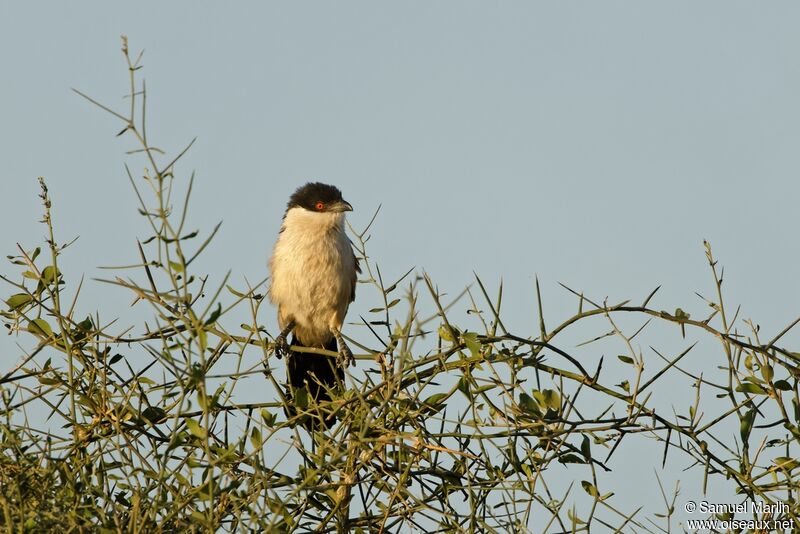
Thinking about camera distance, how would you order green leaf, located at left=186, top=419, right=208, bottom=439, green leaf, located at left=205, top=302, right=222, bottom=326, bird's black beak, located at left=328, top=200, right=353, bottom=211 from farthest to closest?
bird's black beak, located at left=328, top=200, right=353, bottom=211 → green leaf, located at left=186, top=419, right=208, bottom=439 → green leaf, located at left=205, top=302, right=222, bottom=326

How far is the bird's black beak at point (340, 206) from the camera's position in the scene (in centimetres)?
617

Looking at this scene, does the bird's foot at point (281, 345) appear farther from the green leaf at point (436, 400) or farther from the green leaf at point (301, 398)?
the green leaf at point (436, 400)

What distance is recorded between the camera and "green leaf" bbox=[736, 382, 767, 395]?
114 inches

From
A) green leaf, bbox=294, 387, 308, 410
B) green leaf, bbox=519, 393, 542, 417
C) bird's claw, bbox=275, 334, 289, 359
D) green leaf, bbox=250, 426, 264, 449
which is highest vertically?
bird's claw, bbox=275, 334, 289, 359

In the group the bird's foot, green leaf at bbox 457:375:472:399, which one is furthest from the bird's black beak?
green leaf at bbox 457:375:472:399

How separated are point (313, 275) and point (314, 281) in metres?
0.04

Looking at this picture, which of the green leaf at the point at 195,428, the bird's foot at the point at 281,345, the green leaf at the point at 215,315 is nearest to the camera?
the green leaf at the point at 215,315

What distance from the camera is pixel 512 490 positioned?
269 cm

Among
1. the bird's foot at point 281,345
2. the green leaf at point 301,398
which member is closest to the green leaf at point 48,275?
the green leaf at point 301,398

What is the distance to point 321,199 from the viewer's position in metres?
6.27

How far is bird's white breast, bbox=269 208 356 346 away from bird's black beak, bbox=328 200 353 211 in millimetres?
41

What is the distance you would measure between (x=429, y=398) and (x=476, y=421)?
0.24 m

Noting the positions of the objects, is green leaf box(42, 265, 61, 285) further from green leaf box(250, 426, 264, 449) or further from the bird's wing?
the bird's wing

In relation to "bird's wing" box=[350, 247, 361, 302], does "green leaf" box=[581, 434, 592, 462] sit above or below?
below
